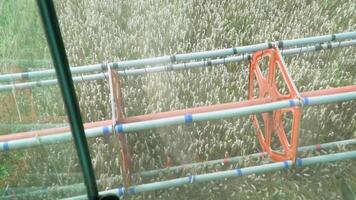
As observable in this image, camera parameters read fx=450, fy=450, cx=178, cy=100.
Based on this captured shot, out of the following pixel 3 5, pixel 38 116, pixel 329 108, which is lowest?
pixel 329 108

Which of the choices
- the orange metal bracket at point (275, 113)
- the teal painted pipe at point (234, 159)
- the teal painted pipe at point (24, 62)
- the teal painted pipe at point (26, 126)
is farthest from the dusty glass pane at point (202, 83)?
the teal painted pipe at point (24, 62)

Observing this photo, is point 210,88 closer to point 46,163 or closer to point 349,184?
point 349,184

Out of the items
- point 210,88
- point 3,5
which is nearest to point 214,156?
point 210,88

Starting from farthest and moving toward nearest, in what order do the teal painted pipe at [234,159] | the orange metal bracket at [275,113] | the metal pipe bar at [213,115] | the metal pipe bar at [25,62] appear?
the teal painted pipe at [234,159] → the orange metal bracket at [275,113] → the metal pipe bar at [213,115] → the metal pipe bar at [25,62]

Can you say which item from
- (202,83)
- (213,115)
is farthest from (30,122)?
(202,83)

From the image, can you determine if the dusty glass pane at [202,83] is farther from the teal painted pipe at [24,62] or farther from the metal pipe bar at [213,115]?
the teal painted pipe at [24,62]

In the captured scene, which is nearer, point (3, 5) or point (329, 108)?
point (3, 5)

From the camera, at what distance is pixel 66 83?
0.78m

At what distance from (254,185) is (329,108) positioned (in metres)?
0.68

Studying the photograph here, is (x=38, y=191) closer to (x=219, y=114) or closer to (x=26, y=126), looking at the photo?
(x=26, y=126)

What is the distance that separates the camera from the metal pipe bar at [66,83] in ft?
2.23

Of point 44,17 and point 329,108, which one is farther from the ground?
point 44,17

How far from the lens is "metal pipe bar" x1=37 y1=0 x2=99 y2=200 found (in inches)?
26.8

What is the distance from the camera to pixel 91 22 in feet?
9.98
